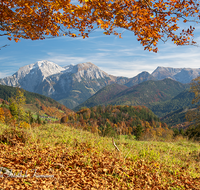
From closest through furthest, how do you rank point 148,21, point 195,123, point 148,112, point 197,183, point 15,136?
point 197,183, point 148,21, point 15,136, point 195,123, point 148,112

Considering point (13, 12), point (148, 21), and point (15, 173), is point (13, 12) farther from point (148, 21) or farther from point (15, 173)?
point (15, 173)

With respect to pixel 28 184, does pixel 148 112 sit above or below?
below

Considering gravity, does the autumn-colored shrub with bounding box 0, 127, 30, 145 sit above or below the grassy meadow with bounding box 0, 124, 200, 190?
above

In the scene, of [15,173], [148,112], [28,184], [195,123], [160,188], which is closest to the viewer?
[28,184]

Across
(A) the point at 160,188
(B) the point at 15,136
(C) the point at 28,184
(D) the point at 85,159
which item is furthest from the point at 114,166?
(B) the point at 15,136

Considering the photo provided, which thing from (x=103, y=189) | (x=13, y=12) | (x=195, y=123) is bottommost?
(x=195, y=123)

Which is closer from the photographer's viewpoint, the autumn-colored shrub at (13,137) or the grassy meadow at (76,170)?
the grassy meadow at (76,170)

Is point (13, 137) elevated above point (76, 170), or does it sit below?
above

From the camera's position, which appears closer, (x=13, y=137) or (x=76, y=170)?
(x=76, y=170)

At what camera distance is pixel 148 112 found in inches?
6826

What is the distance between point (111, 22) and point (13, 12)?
14.6 feet

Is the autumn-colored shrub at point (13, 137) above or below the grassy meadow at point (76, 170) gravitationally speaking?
above

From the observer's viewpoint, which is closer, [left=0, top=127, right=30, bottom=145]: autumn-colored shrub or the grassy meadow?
the grassy meadow

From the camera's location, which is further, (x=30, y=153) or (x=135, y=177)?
(x=30, y=153)
